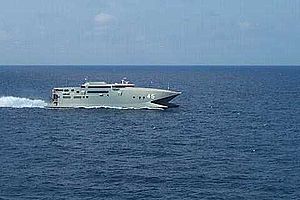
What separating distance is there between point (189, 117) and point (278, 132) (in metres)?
35.0

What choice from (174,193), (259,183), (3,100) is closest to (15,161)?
(174,193)

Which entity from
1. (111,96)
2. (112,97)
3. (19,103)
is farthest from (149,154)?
(19,103)

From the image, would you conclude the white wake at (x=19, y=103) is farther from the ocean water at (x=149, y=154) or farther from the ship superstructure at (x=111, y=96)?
the ocean water at (x=149, y=154)

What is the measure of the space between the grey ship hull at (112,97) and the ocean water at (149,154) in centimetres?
425

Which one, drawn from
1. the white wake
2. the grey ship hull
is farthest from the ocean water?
the white wake

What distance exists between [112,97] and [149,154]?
6895 cm

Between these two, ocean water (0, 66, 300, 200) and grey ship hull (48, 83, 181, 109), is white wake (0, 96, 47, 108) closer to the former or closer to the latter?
grey ship hull (48, 83, 181, 109)

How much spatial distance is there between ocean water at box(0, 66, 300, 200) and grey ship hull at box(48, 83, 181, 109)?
167 inches

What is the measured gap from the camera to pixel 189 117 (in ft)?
489

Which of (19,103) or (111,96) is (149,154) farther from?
(19,103)

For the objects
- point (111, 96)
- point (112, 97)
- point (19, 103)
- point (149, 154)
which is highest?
point (111, 96)

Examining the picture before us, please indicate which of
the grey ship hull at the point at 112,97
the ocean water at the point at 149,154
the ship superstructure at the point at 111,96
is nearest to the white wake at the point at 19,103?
the ship superstructure at the point at 111,96

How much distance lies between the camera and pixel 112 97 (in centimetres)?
16400

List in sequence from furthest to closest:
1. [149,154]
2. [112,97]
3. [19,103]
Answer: [19,103]
[112,97]
[149,154]
